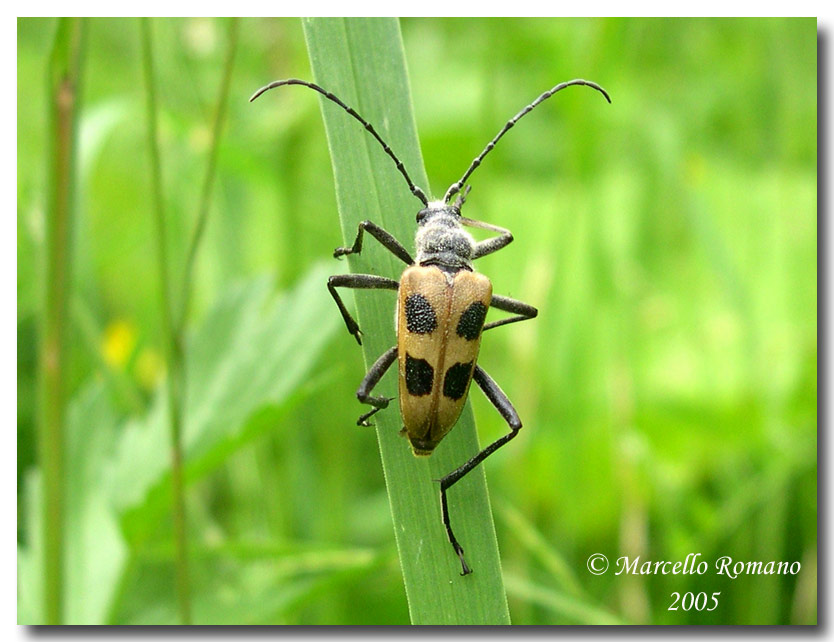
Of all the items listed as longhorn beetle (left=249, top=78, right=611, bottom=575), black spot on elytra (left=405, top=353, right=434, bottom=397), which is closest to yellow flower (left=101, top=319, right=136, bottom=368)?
longhorn beetle (left=249, top=78, right=611, bottom=575)

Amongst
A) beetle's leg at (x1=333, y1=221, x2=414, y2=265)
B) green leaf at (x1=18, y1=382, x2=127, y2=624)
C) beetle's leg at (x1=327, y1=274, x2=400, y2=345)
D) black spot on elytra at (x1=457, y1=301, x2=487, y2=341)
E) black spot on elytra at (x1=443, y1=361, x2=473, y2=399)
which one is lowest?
green leaf at (x1=18, y1=382, x2=127, y2=624)

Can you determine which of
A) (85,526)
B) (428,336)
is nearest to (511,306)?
(428,336)

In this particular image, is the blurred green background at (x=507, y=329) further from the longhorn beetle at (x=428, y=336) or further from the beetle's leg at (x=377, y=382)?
the longhorn beetle at (x=428, y=336)

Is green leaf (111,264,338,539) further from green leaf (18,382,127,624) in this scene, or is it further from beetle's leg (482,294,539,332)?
beetle's leg (482,294,539,332)

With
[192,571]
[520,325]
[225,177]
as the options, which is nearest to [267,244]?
[225,177]

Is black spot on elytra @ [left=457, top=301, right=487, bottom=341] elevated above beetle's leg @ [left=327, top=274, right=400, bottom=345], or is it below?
below

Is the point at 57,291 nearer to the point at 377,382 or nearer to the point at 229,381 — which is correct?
the point at 229,381

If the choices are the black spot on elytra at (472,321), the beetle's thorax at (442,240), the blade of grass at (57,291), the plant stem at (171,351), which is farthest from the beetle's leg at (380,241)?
the blade of grass at (57,291)

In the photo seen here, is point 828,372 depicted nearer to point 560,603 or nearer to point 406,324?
point 560,603
